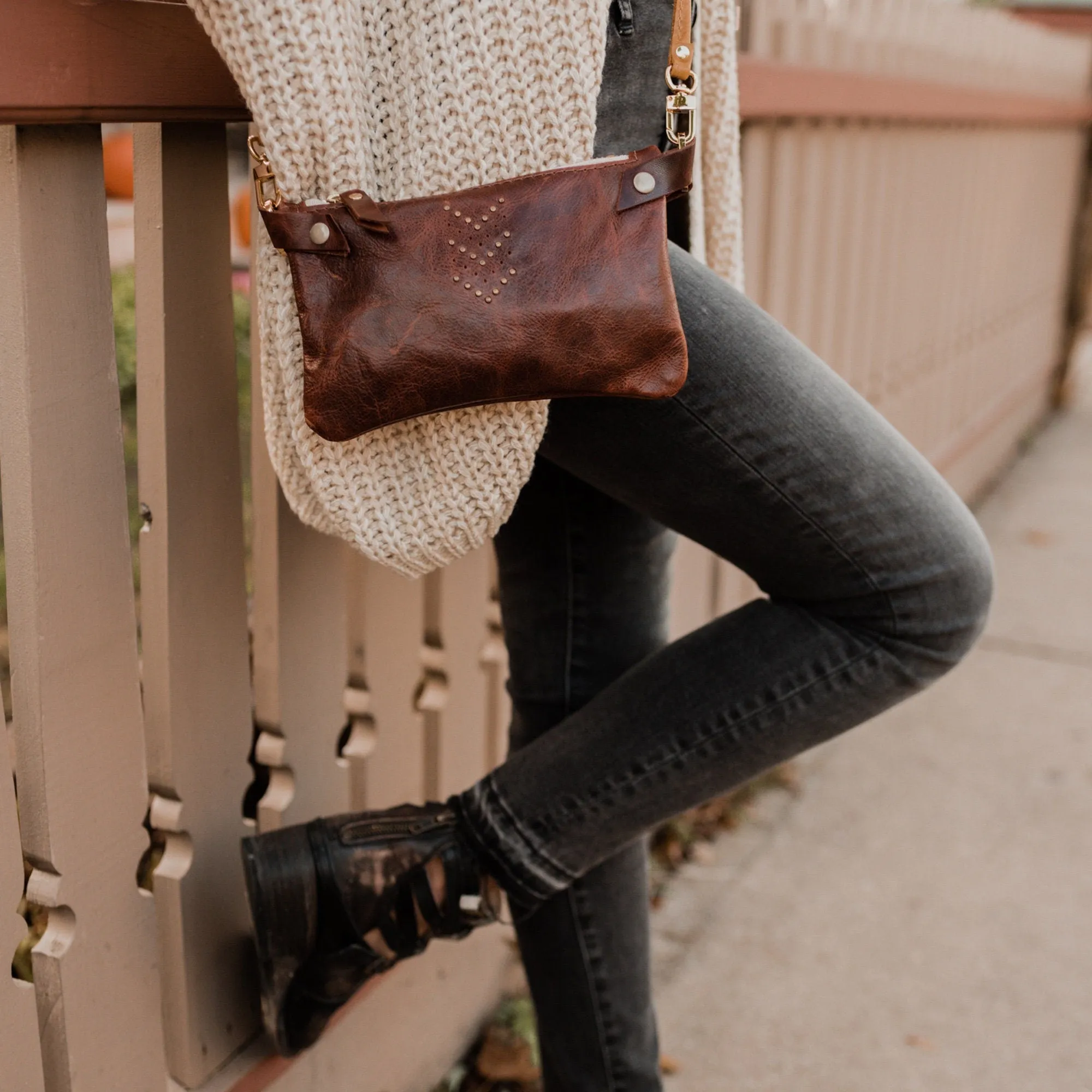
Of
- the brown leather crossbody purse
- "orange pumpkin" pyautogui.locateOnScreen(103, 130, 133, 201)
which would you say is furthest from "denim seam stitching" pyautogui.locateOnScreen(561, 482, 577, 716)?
"orange pumpkin" pyautogui.locateOnScreen(103, 130, 133, 201)

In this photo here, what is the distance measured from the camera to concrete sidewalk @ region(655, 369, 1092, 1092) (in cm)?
179

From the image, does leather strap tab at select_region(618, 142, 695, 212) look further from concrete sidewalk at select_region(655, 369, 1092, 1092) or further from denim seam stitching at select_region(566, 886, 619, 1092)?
concrete sidewalk at select_region(655, 369, 1092, 1092)

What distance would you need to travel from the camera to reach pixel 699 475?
111cm

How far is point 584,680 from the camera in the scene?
1.35 m

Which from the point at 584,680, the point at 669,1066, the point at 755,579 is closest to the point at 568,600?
the point at 584,680

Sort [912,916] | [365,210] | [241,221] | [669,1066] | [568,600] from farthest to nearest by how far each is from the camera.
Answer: [241,221]
[912,916]
[669,1066]
[568,600]
[365,210]

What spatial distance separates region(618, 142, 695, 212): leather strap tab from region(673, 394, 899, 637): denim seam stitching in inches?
6.7

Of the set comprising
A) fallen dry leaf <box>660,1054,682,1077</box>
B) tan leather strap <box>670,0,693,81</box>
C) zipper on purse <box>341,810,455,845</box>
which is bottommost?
fallen dry leaf <box>660,1054,682,1077</box>

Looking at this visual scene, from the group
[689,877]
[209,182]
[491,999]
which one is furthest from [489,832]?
[689,877]

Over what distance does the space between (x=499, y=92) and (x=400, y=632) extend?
791 millimetres

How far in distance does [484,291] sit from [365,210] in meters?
0.10

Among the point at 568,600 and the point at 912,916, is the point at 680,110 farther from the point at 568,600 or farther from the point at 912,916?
the point at 912,916

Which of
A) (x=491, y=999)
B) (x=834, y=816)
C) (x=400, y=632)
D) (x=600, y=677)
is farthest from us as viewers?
(x=834, y=816)

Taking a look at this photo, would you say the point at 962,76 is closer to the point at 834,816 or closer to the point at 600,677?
the point at 834,816
